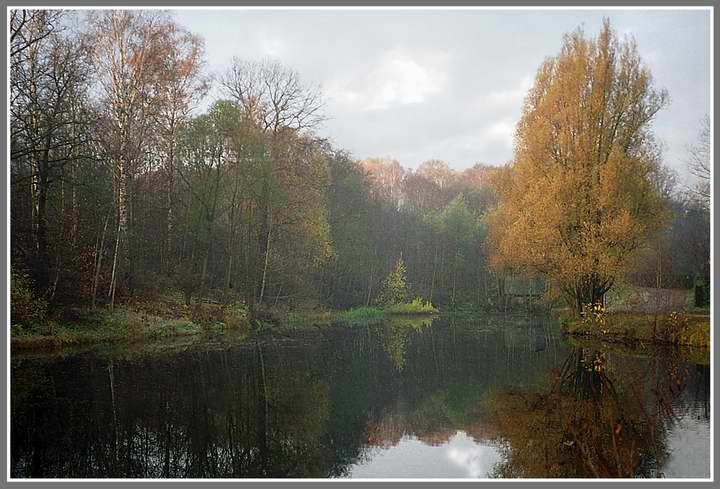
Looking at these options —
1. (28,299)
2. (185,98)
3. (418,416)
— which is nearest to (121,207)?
(28,299)

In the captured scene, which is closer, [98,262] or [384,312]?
[98,262]

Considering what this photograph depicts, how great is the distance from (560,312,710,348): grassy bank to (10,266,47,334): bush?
15.4 m

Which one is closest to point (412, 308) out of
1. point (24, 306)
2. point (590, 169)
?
point (590, 169)

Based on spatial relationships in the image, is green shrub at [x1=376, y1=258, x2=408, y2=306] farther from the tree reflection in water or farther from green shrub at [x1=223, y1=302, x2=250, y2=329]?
the tree reflection in water

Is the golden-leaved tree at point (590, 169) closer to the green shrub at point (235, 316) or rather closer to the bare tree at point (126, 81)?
the green shrub at point (235, 316)

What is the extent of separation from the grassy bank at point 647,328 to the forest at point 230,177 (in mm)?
975

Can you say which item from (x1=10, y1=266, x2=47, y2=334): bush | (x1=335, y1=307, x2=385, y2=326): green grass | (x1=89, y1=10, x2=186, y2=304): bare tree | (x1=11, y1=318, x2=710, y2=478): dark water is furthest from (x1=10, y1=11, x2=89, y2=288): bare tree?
(x1=335, y1=307, x2=385, y2=326): green grass

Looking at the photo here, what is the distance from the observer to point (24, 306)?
1324cm

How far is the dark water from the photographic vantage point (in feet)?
18.9

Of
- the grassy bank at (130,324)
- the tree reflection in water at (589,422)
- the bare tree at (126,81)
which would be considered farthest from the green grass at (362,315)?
the tree reflection in water at (589,422)

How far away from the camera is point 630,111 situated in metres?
17.6

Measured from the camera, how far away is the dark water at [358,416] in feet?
18.9

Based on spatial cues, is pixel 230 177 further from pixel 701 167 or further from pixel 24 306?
pixel 701 167

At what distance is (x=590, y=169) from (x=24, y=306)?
1652 cm
